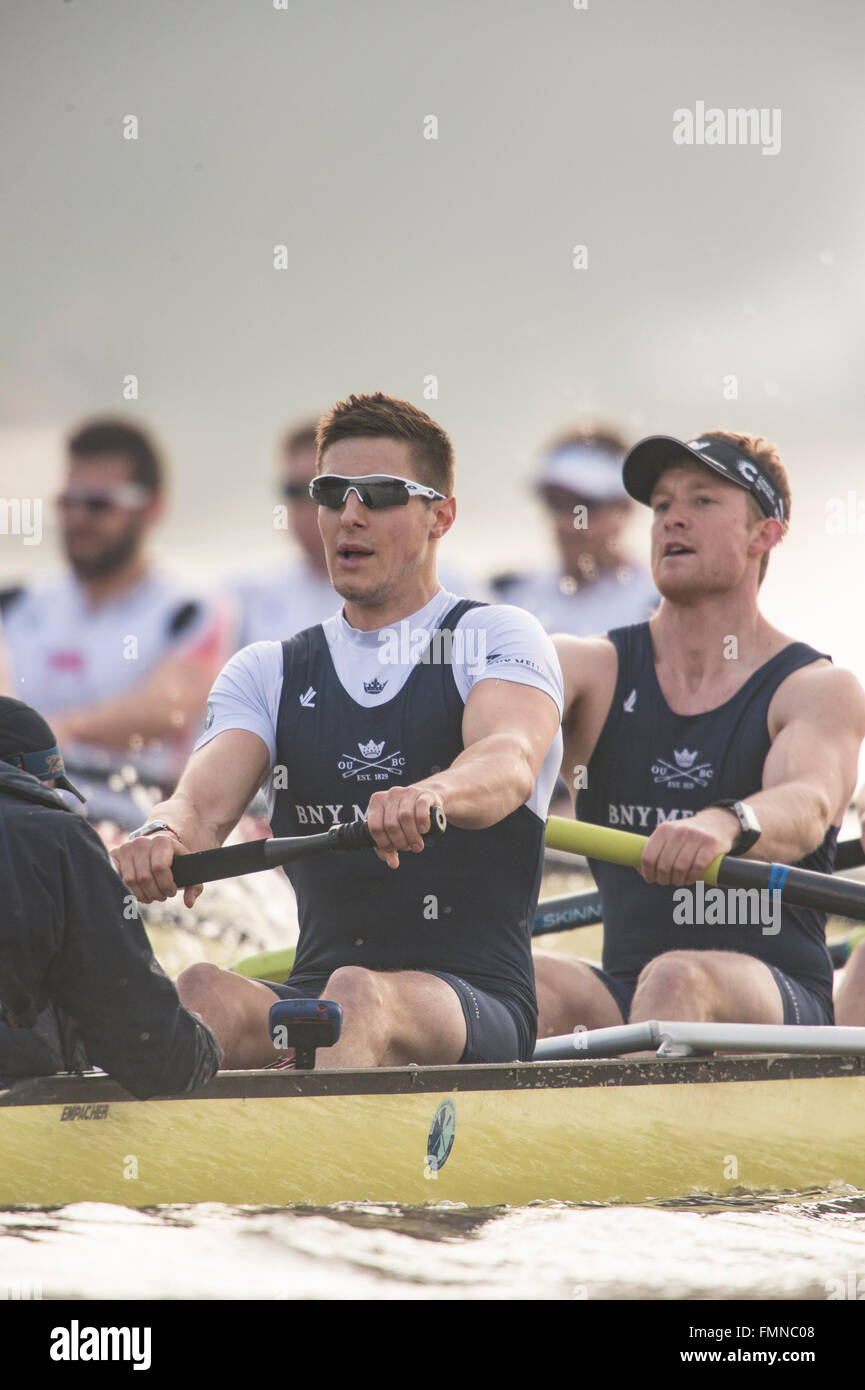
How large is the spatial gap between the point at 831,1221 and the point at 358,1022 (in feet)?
3.75

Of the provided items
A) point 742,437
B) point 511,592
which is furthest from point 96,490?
point 742,437

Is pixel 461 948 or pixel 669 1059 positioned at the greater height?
pixel 461 948

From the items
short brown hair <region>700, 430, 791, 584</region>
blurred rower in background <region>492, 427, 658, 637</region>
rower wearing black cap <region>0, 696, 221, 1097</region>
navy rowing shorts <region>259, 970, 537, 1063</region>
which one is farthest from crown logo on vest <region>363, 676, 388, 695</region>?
blurred rower in background <region>492, 427, 658, 637</region>

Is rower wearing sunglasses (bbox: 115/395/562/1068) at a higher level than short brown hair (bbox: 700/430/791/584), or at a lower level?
lower

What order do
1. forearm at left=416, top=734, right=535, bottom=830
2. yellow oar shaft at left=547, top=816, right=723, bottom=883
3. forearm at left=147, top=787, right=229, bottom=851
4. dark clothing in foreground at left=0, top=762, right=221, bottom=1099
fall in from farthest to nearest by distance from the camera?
1. yellow oar shaft at left=547, top=816, right=723, bottom=883
2. forearm at left=147, top=787, right=229, bottom=851
3. forearm at left=416, top=734, right=535, bottom=830
4. dark clothing in foreground at left=0, top=762, right=221, bottom=1099

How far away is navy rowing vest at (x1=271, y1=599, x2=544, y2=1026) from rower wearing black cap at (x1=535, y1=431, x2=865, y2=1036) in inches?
16.0

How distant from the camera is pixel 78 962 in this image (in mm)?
2594

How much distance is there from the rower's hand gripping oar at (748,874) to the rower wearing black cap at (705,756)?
6cm

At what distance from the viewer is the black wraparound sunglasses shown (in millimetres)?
3266

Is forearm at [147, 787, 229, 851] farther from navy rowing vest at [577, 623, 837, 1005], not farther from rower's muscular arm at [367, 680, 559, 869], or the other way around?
navy rowing vest at [577, 623, 837, 1005]

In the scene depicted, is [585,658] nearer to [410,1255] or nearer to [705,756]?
[705,756]

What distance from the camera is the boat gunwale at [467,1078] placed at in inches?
108
